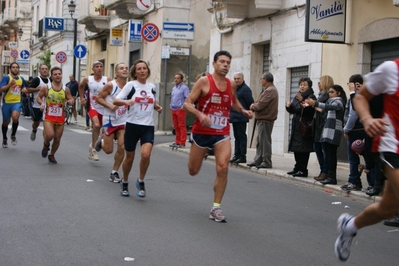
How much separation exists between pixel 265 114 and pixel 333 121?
2.74 meters

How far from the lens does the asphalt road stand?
6.75 meters

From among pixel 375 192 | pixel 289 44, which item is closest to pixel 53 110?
pixel 375 192

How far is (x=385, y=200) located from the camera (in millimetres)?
5941

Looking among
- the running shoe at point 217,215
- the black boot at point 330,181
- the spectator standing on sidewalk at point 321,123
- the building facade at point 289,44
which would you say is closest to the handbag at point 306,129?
the spectator standing on sidewalk at point 321,123

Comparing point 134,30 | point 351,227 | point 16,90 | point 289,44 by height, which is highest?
point 134,30

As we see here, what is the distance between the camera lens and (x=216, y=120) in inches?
348

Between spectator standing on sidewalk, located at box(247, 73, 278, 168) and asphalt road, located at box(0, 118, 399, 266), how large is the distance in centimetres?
183

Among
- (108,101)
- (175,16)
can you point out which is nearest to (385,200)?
(108,101)

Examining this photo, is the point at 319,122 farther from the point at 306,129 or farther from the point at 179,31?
the point at 179,31

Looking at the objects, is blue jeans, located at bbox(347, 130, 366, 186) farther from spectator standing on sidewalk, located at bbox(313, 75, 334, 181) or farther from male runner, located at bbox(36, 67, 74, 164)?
male runner, located at bbox(36, 67, 74, 164)

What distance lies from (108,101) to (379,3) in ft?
20.1

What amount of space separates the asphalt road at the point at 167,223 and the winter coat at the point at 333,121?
35.7 inches

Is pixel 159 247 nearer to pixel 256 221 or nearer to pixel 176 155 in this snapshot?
pixel 256 221

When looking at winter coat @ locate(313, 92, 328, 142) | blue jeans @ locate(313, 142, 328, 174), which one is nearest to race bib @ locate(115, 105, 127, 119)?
winter coat @ locate(313, 92, 328, 142)
